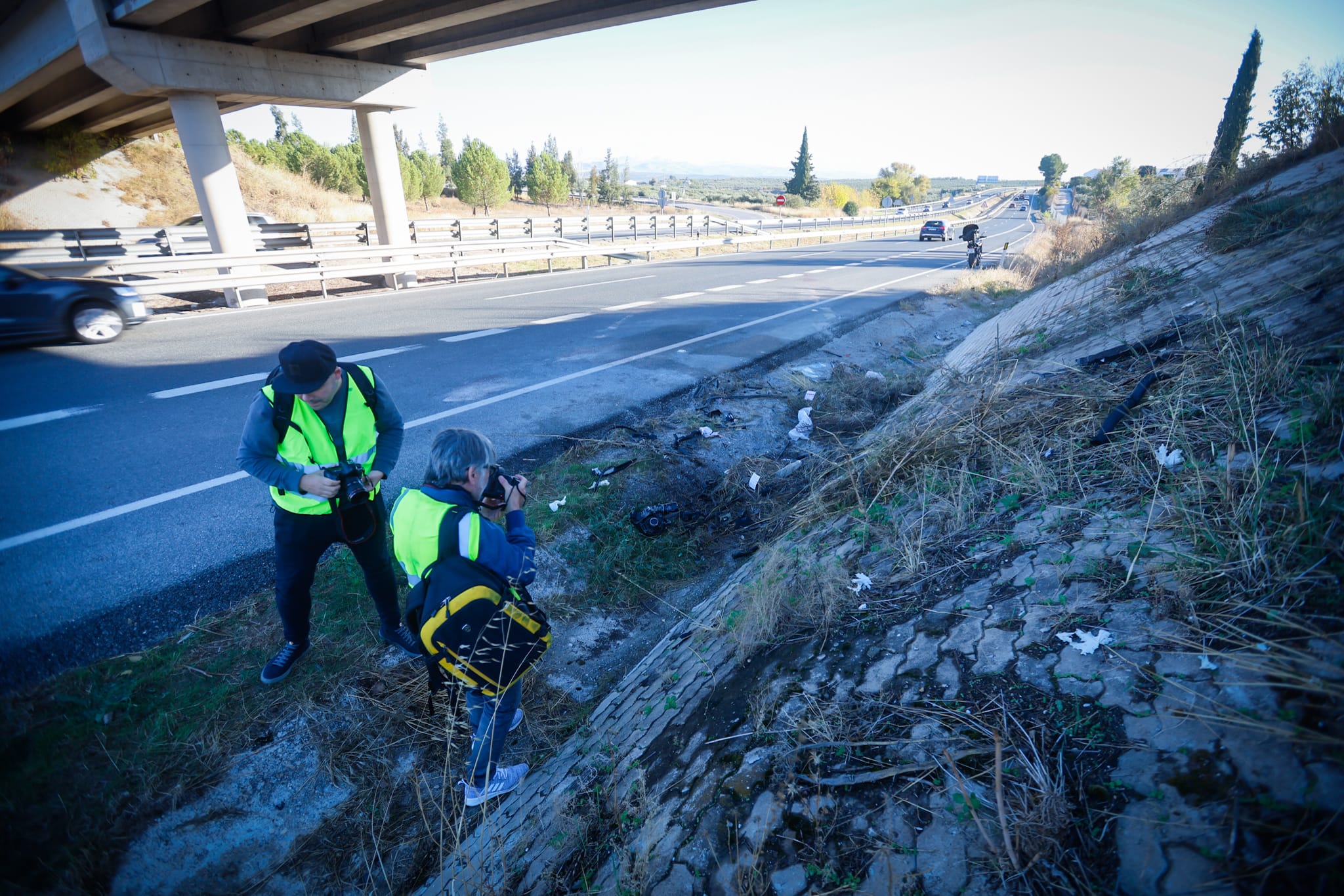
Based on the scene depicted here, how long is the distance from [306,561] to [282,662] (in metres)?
0.64

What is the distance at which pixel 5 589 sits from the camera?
3625 mm

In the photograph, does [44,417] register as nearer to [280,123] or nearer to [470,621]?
[470,621]

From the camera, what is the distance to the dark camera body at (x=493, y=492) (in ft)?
8.45

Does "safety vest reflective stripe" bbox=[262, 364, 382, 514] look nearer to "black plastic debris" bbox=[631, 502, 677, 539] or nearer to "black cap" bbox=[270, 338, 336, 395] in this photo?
"black cap" bbox=[270, 338, 336, 395]

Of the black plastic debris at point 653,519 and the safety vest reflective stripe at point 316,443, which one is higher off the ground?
the safety vest reflective stripe at point 316,443

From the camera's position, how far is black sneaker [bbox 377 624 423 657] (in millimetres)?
3459

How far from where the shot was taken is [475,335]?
999cm

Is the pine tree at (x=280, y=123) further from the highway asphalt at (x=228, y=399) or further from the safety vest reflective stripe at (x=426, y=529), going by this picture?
the safety vest reflective stripe at (x=426, y=529)

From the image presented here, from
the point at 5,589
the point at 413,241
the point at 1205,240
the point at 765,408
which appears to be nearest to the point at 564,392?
the point at 765,408

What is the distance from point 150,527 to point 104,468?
137 cm

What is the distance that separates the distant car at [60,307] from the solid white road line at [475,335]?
16.3 feet

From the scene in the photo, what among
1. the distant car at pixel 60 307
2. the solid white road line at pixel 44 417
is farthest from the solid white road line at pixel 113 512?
the distant car at pixel 60 307

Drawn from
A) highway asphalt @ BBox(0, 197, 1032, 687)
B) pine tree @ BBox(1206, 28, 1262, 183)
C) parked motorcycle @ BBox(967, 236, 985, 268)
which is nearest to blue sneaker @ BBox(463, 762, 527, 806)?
highway asphalt @ BBox(0, 197, 1032, 687)

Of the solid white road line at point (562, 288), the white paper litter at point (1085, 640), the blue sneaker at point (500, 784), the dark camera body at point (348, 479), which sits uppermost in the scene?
the dark camera body at point (348, 479)
